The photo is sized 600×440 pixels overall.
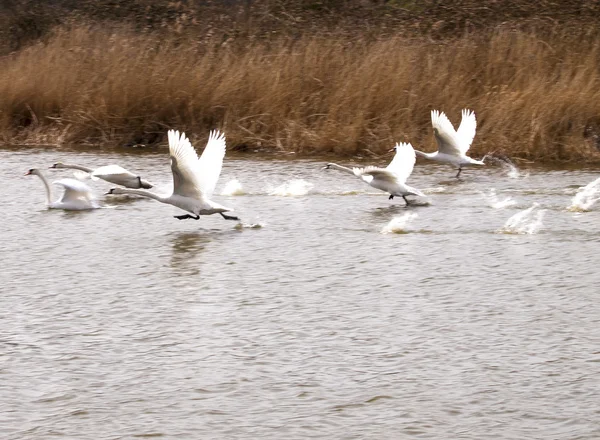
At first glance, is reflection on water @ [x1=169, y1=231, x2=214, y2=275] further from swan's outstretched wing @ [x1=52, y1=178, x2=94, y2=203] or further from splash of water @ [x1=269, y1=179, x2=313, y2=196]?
→ splash of water @ [x1=269, y1=179, x2=313, y2=196]

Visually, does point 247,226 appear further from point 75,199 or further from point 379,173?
point 75,199

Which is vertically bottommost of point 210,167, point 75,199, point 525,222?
point 75,199

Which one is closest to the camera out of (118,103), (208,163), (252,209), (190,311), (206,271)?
(190,311)

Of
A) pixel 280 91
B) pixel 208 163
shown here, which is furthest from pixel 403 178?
pixel 280 91

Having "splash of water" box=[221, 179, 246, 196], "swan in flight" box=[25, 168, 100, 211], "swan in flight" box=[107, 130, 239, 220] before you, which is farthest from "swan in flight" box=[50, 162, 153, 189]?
"swan in flight" box=[107, 130, 239, 220]

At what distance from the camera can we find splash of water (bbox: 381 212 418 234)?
38.9 feet

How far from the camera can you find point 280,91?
703 inches

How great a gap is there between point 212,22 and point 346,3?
200 inches

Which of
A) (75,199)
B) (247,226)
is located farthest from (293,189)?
(75,199)

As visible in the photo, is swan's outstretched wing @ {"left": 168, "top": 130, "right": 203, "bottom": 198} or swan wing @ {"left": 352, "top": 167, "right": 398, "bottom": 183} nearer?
swan's outstretched wing @ {"left": 168, "top": 130, "right": 203, "bottom": 198}

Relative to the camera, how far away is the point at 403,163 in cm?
1360

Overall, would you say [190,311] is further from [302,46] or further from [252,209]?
[302,46]

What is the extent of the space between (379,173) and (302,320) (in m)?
4.69

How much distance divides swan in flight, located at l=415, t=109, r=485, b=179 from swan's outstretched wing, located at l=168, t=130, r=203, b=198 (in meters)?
4.18
